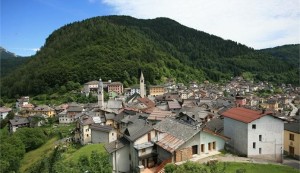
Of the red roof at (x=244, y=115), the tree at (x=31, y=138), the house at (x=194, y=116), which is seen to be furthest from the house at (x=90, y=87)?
the red roof at (x=244, y=115)

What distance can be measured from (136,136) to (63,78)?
9628 centimetres

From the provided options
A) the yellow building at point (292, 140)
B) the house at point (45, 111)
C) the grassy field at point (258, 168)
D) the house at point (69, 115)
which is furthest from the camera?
the house at point (45, 111)

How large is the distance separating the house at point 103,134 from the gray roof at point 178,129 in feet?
44.7

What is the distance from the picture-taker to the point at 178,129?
28.6m

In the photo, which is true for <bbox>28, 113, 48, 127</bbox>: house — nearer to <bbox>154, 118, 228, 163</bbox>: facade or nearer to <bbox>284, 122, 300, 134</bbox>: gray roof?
<bbox>154, 118, 228, 163</bbox>: facade

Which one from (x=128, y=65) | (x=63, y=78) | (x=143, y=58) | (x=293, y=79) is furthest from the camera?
(x=293, y=79)

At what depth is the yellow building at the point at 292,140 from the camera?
1213 inches

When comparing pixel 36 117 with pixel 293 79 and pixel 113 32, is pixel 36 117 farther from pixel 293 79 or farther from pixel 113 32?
pixel 293 79

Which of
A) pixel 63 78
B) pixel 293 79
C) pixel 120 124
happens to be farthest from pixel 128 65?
pixel 293 79

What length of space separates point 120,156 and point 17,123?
1912 inches

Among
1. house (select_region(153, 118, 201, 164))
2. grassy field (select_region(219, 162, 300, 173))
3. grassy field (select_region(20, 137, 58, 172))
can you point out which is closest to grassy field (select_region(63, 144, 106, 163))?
grassy field (select_region(20, 137, 58, 172))

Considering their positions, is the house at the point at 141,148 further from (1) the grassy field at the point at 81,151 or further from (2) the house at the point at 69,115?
(2) the house at the point at 69,115

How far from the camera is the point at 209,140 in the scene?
2795cm

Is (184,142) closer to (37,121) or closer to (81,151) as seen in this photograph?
(81,151)
